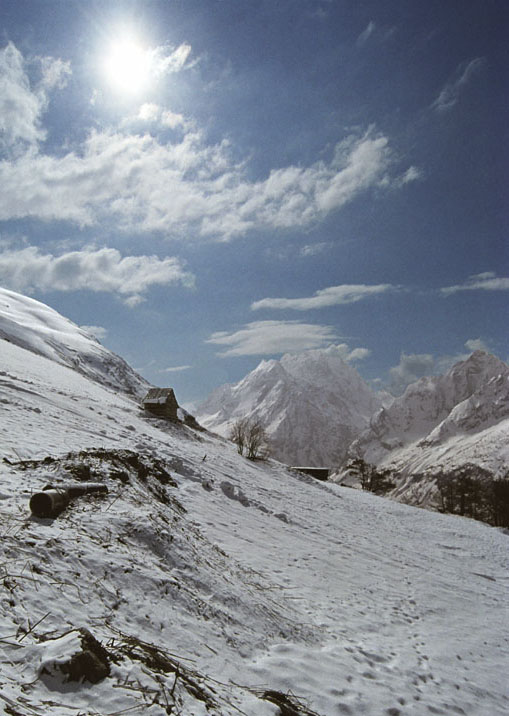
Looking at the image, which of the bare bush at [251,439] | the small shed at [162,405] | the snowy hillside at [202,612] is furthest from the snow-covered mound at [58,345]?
the snowy hillside at [202,612]

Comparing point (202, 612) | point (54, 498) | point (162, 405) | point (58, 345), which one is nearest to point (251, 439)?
point (162, 405)

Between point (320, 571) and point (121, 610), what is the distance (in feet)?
27.8

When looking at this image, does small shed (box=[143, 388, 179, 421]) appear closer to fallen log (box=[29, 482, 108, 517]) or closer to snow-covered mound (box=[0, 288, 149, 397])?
snow-covered mound (box=[0, 288, 149, 397])

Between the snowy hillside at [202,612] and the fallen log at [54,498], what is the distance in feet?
0.71

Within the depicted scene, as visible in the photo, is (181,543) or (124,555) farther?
(181,543)

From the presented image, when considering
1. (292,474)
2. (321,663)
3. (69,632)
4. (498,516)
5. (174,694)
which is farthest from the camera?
(498,516)

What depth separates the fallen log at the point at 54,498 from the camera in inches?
275

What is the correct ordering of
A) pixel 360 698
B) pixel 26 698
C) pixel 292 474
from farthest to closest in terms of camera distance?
pixel 292 474 < pixel 360 698 < pixel 26 698

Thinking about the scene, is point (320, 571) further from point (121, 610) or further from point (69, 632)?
point (69, 632)

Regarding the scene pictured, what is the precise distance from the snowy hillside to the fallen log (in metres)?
0.22

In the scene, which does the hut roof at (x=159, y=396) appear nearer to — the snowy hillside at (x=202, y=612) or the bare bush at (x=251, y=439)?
the bare bush at (x=251, y=439)

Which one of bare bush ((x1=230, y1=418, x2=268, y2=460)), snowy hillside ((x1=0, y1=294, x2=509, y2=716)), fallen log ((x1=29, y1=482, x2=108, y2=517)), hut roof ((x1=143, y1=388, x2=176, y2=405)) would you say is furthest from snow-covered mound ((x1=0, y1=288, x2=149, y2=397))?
fallen log ((x1=29, y1=482, x2=108, y2=517))

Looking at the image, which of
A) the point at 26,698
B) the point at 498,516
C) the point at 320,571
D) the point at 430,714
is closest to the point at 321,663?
the point at 430,714

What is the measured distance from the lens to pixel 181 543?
27.7 ft
